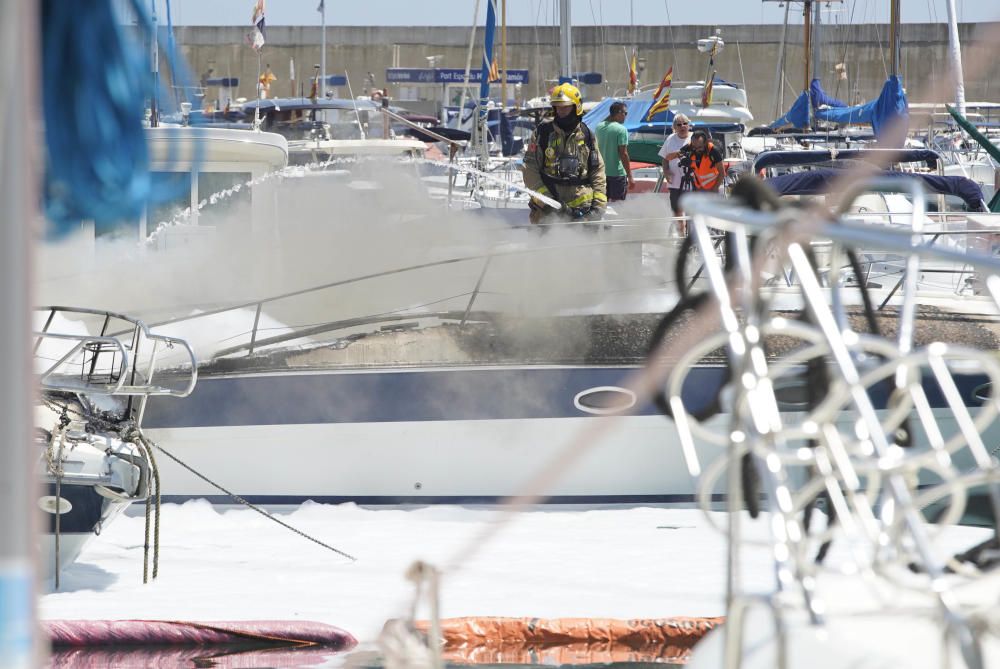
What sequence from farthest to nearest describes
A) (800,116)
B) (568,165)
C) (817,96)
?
(817,96)
(800,116)
(568,165)

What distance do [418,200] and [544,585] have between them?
409 cm

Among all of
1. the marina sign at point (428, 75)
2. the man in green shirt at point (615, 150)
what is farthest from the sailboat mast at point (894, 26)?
the marina sign at point (428, 75)

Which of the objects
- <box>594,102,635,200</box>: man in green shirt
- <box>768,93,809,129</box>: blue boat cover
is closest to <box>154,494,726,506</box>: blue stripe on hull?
<box>594,102,635,200</box>: man in green shirt

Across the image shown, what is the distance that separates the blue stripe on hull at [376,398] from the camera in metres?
7.01

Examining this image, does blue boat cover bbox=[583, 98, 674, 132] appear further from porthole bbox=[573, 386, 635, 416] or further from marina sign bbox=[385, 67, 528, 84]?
marina sign bbox=[385, 67, 528, 84]

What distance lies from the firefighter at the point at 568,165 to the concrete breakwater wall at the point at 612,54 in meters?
25.3

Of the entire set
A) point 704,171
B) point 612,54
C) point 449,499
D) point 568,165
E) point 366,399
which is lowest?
point 449,499

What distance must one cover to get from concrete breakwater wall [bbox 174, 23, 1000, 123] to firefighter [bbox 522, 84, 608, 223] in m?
25.3

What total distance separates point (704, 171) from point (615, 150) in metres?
0.82

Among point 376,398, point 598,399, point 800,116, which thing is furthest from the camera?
point 800,116

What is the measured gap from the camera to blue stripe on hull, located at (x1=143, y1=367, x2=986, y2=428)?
276 inches

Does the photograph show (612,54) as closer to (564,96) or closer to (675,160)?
(675,160)

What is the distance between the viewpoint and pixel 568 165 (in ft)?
27.2

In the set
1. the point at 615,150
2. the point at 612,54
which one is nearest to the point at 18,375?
the point at 615,150
